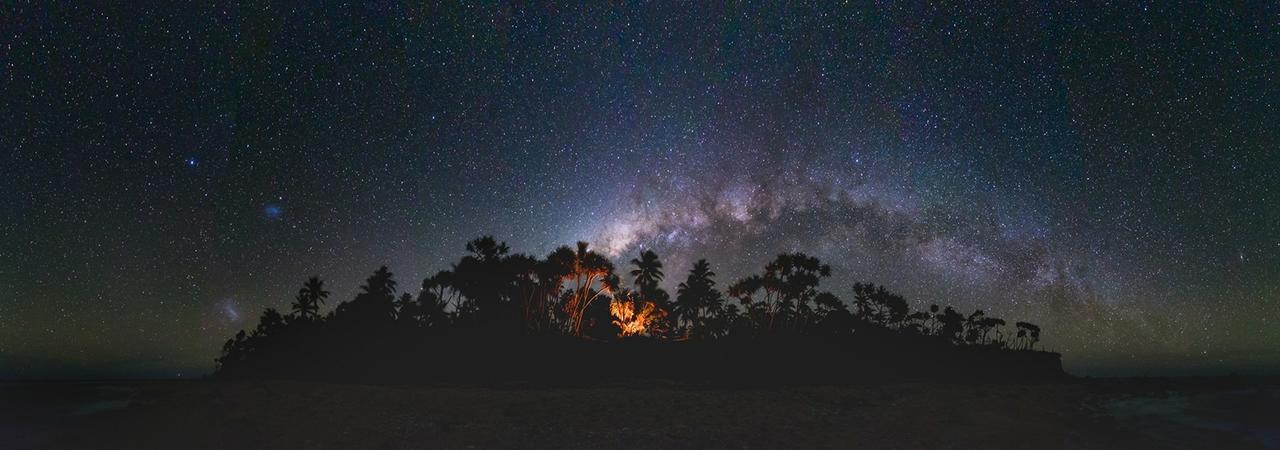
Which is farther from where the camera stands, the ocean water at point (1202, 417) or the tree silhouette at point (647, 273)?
the tree silhouette at point (647, 273)

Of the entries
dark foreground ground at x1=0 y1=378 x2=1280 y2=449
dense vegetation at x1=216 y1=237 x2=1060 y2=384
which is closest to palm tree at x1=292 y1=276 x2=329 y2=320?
dense vegetation at x1=216 y1=237 x2=1060 y2=384

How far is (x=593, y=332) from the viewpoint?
256 feet

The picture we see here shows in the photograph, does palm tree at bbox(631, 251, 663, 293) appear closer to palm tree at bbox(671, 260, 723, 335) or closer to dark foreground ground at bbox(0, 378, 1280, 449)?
palm tree at bbox(671, 260, 723, 335)

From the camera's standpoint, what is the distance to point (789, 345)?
2552 inches

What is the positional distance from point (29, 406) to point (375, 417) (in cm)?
1507

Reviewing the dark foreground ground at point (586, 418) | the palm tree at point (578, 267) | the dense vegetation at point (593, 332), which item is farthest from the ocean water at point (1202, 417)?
the palm tree at point (578, 267)

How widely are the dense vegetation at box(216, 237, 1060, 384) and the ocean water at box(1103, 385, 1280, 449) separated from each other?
68.0ft

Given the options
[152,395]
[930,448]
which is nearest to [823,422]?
[930,448]

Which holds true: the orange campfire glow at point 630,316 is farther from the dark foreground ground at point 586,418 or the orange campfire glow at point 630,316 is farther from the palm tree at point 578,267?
the dark foreground ground at point 586,418

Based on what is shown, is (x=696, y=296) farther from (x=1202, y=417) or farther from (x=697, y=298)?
(x=1202, y=417)

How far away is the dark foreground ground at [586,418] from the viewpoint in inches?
976

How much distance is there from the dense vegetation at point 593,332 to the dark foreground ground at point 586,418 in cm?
1341

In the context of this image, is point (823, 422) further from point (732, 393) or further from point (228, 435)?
point (228, 435)

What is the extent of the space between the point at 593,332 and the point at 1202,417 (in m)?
56.8
